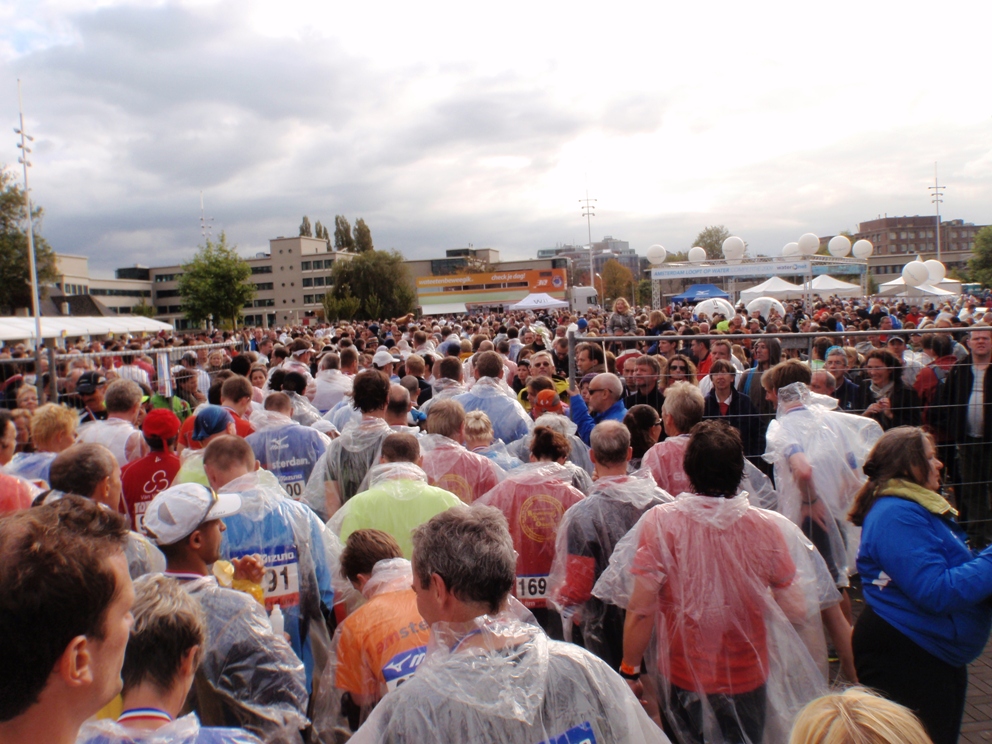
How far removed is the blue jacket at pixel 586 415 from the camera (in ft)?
17.4

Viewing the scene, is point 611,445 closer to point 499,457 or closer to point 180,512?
point 499,457

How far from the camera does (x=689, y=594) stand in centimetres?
264

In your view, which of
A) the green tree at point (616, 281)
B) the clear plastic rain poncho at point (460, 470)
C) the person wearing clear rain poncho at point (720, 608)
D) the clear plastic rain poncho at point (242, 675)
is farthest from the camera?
the green tree at point (616, 281)

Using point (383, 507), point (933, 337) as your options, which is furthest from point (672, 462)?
point (933, 337)

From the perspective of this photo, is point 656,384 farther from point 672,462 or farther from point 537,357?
point 672,462

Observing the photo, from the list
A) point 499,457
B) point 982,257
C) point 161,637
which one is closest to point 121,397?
point 499,457

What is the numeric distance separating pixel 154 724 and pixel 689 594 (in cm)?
186

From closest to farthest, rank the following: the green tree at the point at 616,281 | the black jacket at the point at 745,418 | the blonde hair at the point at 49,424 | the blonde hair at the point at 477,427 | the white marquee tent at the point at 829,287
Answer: the blonde hair at the point at 49,424 < the blonde hair at the point at 477,427 < the black jacket at the point at 745,418 < the white marquee tent at the point at 829,287 < the green tree at the point at 616,281

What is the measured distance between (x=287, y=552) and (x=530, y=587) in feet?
4.07

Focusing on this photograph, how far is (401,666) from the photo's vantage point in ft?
7.62

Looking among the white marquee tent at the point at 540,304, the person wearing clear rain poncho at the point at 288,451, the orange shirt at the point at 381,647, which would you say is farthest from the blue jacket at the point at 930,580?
the white marquee tent at the point at 540,304

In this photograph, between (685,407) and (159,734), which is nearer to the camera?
(159,734)

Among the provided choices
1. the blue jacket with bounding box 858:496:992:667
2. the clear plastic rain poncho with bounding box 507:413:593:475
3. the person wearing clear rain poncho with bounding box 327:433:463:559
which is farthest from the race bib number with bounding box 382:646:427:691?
the clear plastic rain poncho with bounding box 507:413:593:475

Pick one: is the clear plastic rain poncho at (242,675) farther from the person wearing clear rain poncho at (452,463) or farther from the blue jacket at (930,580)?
the blue jacket at (930,580)
